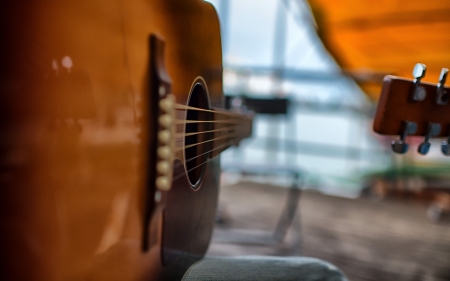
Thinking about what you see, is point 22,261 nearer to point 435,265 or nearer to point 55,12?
Answer: point 55,12

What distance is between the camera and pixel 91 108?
0.40 metres

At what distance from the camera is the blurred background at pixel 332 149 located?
2.49 metres

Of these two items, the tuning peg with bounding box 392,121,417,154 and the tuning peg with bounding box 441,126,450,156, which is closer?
the tuning peg with bounding box 392,121,417,154

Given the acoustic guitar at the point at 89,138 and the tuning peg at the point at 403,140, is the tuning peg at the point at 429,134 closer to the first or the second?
the tuning peg at the point at 403,140

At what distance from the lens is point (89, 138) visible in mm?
402

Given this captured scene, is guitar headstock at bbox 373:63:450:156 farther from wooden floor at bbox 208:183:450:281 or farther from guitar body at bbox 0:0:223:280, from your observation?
wooden floor at bbox 208:183:450:281

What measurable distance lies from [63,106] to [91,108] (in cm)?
3

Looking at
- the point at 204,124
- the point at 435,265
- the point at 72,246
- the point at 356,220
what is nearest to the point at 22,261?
the point at 72,246

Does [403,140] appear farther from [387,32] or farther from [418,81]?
[387,32]

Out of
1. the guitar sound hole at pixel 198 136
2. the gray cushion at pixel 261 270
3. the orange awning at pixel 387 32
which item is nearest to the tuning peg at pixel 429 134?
the gray cushion at pixel 261 270

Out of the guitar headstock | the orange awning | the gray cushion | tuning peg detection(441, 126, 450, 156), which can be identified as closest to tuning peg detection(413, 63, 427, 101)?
the guitar headstock

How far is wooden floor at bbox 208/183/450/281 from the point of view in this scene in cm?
223

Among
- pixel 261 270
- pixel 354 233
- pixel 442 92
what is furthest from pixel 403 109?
pixel 354 233

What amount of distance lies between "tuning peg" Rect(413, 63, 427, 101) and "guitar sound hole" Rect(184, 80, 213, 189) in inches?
22.5
